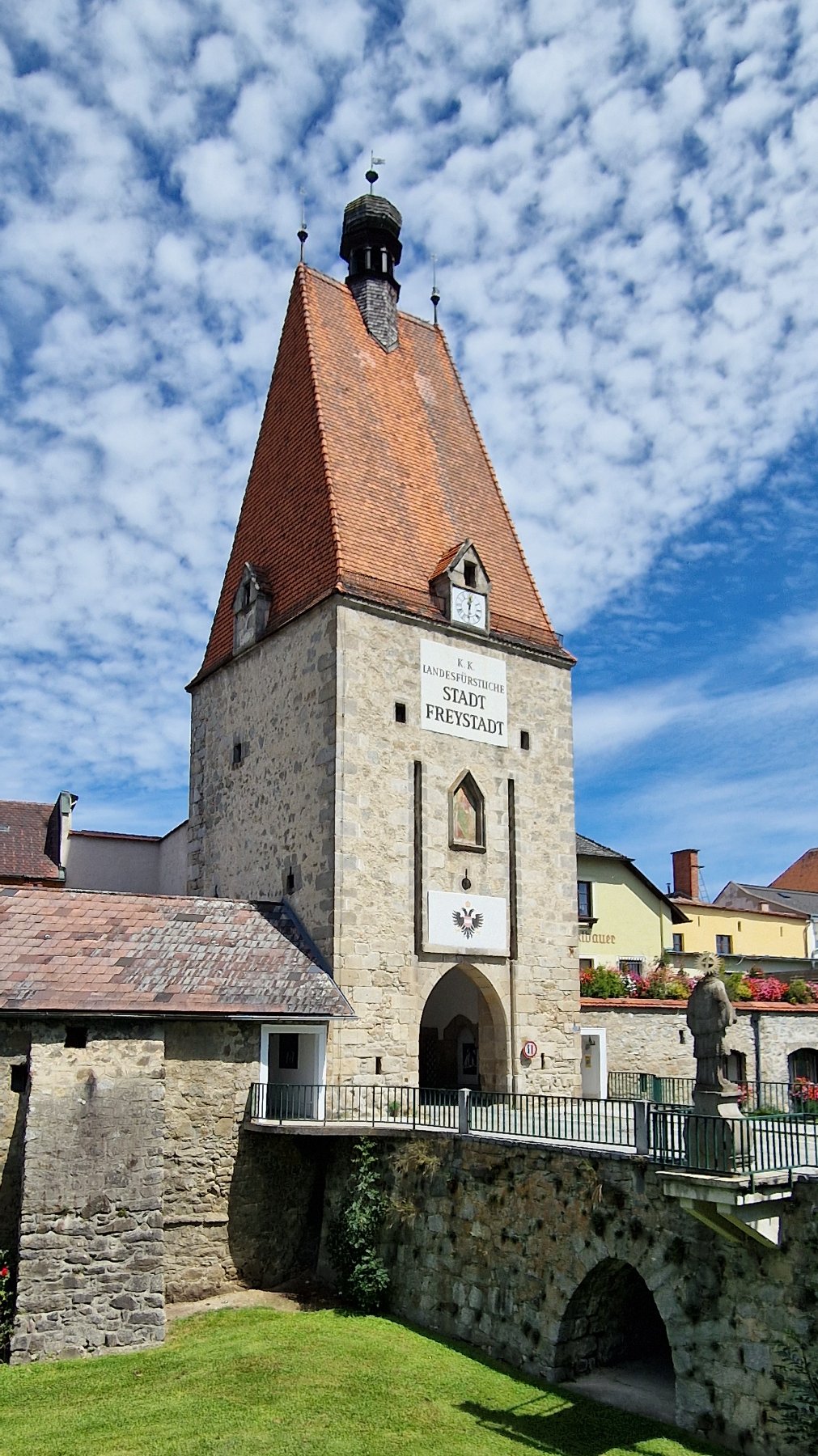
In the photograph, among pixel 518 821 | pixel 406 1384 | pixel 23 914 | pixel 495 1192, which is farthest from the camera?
pixel 518 821

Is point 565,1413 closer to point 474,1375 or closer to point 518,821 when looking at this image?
point 474,1375

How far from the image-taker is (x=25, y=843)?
30.4 meters

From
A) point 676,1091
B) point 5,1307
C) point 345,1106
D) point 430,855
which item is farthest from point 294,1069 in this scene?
point 676,1091

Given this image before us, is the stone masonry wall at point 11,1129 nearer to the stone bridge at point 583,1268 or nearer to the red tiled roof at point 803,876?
the stone bridge at point 583,1268

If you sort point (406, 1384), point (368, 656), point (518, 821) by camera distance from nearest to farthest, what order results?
point (406, 1384) → point (368, 656) → point (518, 821)

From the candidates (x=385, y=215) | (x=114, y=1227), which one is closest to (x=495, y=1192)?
(x=114, y=1227)

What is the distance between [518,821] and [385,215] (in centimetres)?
1351

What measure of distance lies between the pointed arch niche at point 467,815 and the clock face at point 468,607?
2843 millimetres

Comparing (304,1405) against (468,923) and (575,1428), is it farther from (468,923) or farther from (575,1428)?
(468,923)

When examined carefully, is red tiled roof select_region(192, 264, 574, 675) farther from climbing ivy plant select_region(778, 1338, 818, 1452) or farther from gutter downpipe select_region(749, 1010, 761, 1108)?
climbing ivy plant select_region(778, 1338, 818, 1452)

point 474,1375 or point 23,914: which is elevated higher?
point 23,914

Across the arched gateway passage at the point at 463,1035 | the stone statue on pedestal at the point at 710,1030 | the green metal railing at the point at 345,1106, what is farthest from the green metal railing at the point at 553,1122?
the arched gateway passage at the point at 463,1035

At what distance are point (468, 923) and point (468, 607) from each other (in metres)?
5.78

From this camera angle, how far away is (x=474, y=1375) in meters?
13.0
